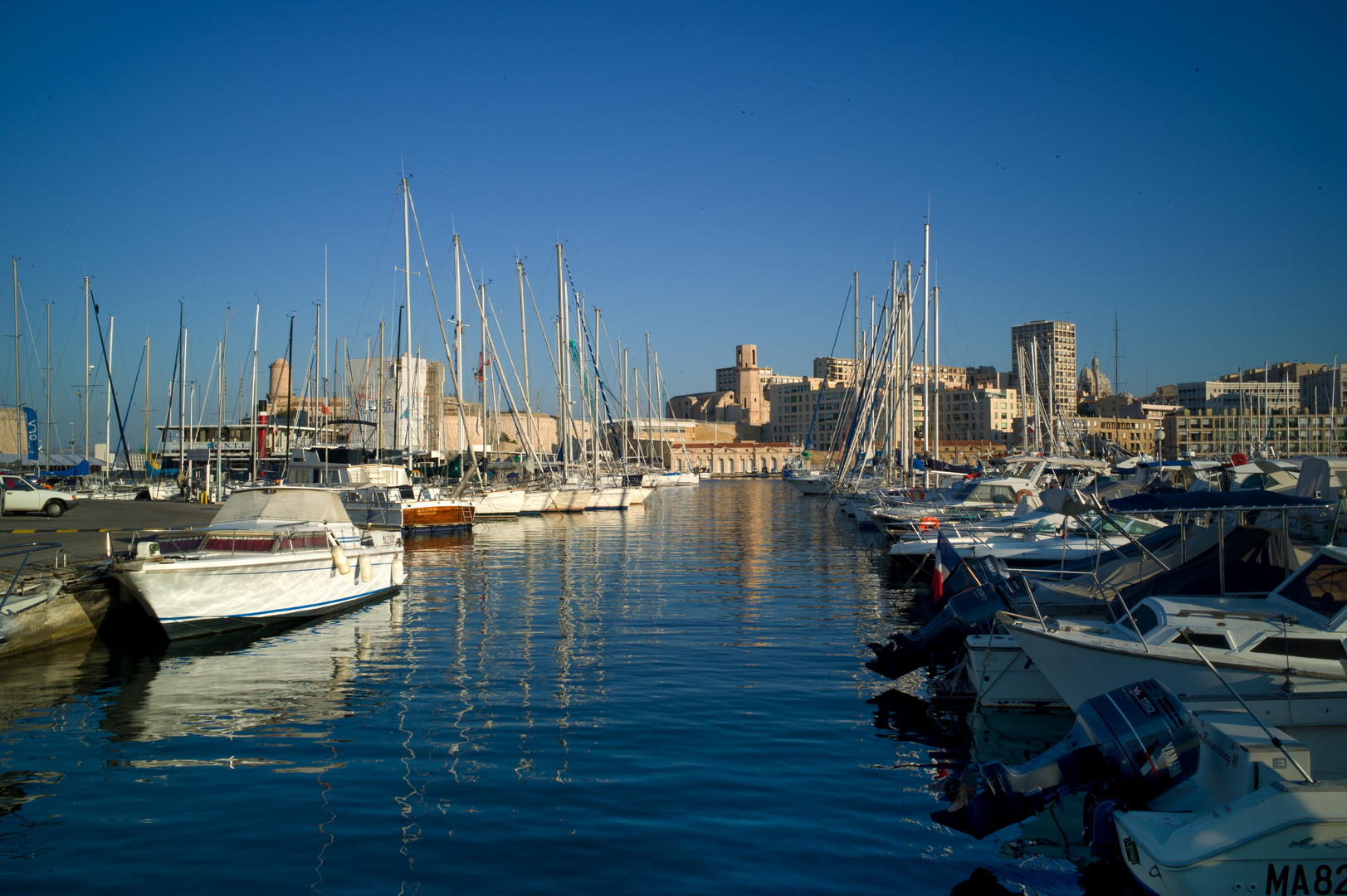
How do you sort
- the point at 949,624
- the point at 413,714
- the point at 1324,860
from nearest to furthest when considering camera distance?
1. the point at 1324,860
2. the point at 413,714
3. the point at 949,624

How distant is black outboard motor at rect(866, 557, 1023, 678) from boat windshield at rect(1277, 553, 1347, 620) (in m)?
3.63

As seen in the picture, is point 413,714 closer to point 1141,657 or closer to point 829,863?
point 829,863

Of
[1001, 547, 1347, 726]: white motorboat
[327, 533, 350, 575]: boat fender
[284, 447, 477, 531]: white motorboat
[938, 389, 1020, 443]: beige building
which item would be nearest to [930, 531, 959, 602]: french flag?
[1001, 547, 1347, 726]: white motorboat

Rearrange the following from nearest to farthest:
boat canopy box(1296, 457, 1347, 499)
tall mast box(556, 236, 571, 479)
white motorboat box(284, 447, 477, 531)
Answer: boat canopy box(1296, 457, 1347, 499)
white motorboat box(284, 447, 477, 531)
tall mast box(556, 236, 571, 479)

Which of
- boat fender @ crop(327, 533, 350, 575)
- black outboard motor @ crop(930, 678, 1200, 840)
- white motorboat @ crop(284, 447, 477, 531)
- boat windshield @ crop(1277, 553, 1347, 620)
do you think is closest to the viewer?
black outboard motor @ crop(930, 678, 1200, 840)

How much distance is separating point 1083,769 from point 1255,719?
1.42m

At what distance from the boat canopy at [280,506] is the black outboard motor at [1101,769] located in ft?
52.8

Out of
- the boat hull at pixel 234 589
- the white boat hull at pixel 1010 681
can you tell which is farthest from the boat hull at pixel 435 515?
the white boat hull at pixel 1010 681

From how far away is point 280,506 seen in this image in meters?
20.3

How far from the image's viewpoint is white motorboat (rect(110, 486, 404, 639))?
1570 centimetres

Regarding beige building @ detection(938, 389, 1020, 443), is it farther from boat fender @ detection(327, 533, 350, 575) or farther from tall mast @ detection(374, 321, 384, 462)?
boat fender @ detection(327, 533, 350, 575)

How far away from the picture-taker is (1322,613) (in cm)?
972

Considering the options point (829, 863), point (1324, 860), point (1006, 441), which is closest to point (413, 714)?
point (829, 863)

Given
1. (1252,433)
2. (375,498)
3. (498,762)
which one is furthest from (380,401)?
(1252,433)
